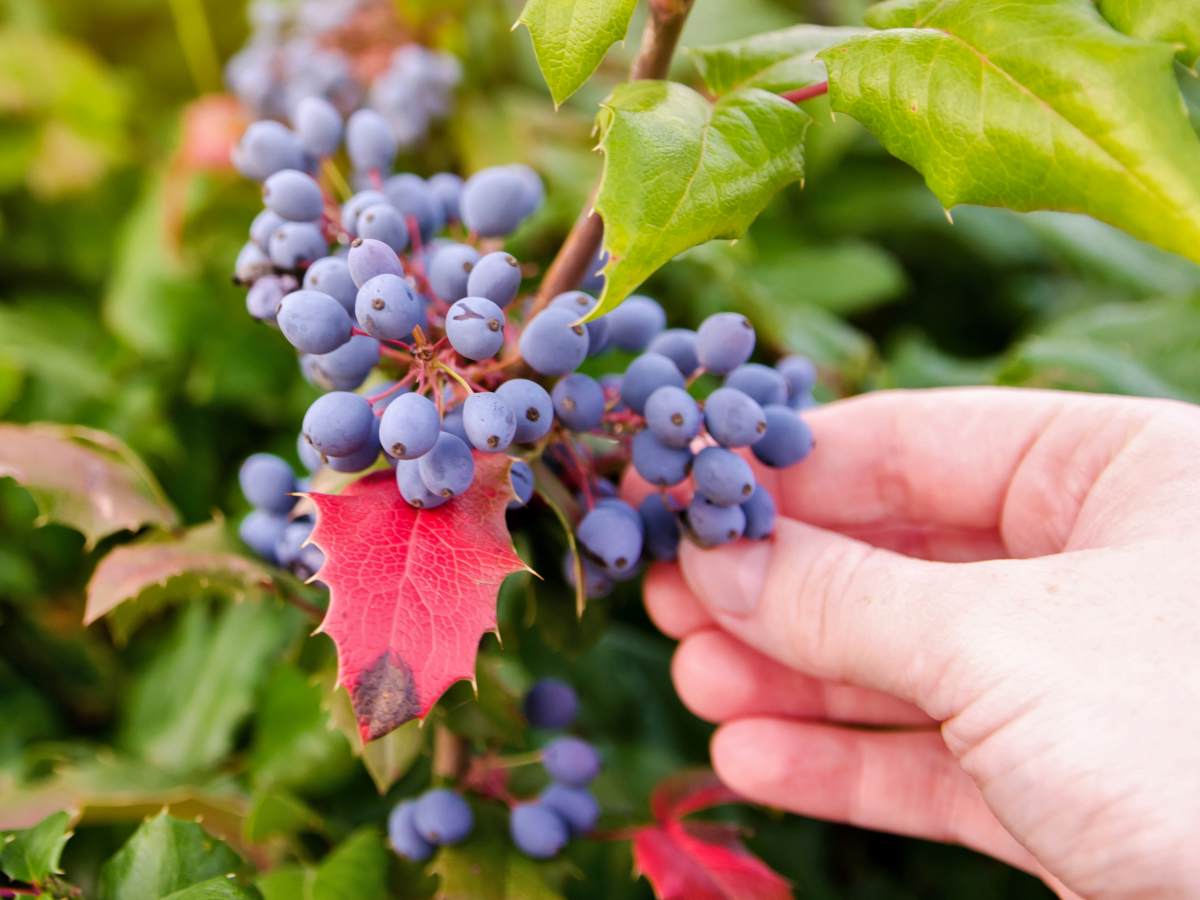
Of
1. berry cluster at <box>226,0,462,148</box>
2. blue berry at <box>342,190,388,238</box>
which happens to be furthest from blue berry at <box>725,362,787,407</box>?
berry cluster at <box>226,0,462,148</box>

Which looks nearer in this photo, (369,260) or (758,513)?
(369,260)

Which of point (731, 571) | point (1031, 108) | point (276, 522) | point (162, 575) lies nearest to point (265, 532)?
point (276, 522)

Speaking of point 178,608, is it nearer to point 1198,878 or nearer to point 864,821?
point 864,821

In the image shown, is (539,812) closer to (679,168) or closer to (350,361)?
(350,361)

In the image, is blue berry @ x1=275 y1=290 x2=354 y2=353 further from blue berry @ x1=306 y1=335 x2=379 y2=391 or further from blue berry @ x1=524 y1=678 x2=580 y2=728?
blue berry @ x1=524 y1=678 x2=580 y2=728

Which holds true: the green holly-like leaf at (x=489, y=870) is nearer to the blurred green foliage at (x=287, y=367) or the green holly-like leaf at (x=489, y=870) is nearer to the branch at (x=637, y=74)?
the blurred green foliage at (x=287, y=367)

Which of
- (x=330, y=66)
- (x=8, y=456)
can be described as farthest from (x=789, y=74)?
(x=330, y=66)

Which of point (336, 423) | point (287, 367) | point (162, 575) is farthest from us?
point (287, 367)
